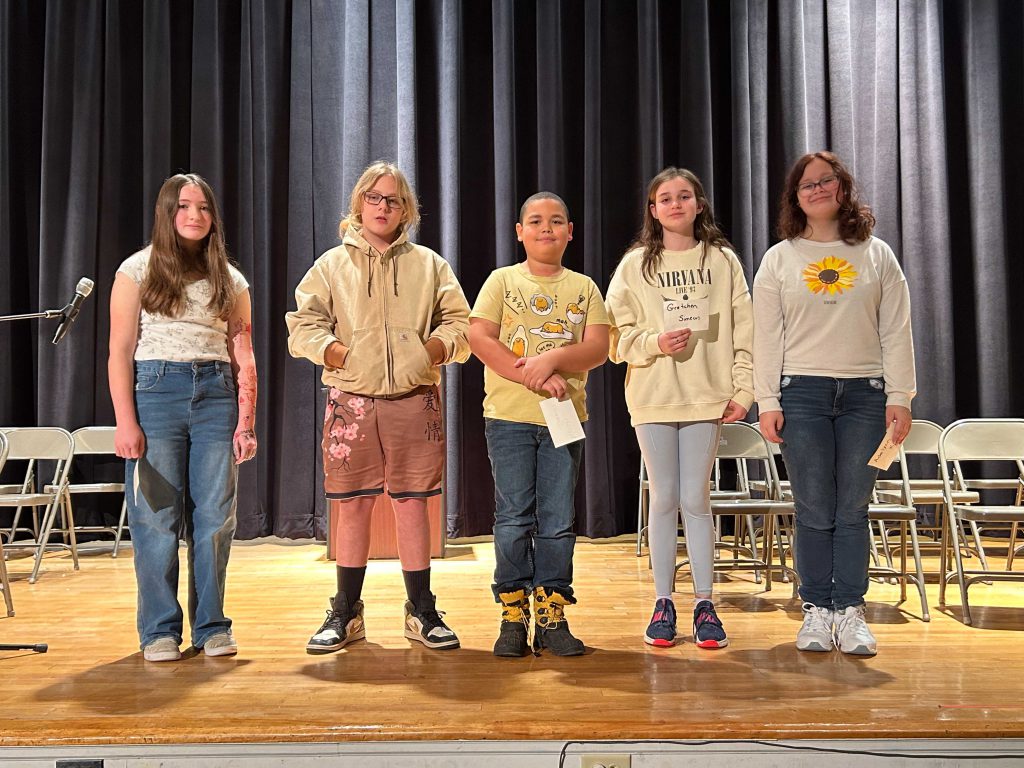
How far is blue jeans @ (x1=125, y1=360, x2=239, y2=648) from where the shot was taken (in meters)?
2.58

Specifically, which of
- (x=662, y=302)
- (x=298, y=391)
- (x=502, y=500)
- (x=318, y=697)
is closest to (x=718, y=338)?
(x=662, y=302)

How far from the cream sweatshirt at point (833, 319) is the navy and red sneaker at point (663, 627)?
67cm

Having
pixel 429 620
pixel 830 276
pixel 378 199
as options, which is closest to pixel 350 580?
pixel 429 620

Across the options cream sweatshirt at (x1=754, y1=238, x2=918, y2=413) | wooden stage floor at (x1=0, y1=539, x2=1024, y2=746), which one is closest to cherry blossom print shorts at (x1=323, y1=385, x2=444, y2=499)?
wooden stage floor at (x1=0, y1=539, x2=1024, y2=746)

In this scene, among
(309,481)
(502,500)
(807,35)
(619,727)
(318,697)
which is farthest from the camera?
(807,35)

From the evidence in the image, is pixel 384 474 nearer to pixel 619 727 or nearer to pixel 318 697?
pixel 318 697

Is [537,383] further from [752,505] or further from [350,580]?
[752,505]

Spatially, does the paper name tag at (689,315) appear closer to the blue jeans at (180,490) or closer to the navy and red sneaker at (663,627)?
the navy and red sneaker at (663,627)

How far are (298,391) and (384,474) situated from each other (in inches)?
110

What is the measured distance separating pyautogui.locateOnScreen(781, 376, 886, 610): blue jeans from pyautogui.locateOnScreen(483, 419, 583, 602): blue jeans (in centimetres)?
67

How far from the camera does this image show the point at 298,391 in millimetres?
5340

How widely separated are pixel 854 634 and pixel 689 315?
1.03m

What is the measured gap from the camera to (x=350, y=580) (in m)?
2.70

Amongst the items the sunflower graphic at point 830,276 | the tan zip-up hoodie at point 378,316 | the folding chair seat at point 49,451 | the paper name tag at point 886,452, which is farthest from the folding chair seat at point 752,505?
the folding chair seat at point 49,451
